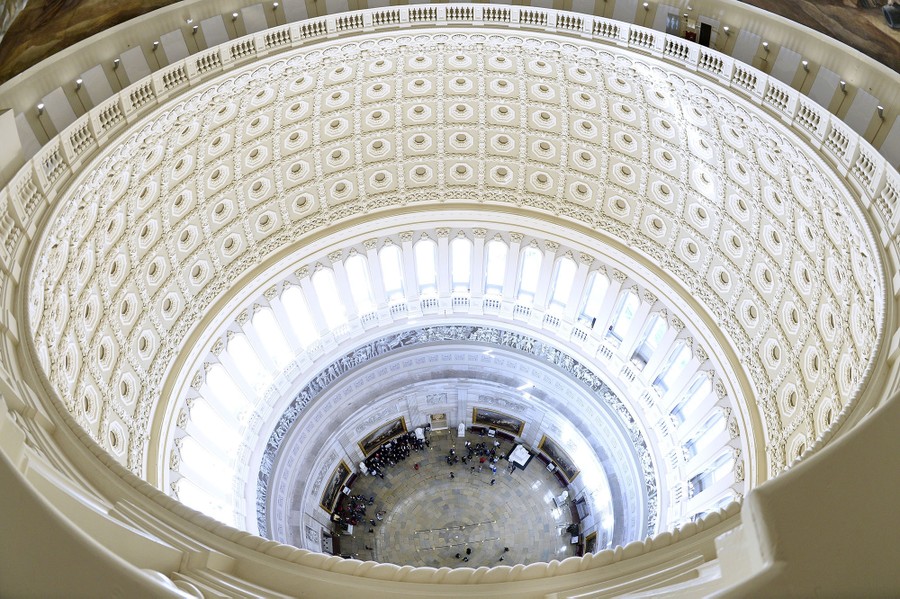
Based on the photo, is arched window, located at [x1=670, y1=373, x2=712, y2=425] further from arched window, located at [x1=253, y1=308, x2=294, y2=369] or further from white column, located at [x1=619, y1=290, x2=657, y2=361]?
arched window, located at [x1=253, y1=308, x2=294, y2=369]

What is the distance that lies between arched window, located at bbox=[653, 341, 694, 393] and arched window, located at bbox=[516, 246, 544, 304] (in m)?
7.04

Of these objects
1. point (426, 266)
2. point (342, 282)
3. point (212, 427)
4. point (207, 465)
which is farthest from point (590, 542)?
point (212, 427)

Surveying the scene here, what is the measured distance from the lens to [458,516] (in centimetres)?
3544

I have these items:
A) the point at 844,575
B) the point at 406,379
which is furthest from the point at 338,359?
the point at 844,575

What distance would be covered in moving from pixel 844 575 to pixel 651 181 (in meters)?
22.3

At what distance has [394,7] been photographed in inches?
846

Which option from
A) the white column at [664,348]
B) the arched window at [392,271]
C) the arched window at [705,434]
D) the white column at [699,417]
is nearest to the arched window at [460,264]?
the arched window at [392,271]

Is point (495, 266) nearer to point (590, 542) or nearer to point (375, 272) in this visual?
point (375, 272)

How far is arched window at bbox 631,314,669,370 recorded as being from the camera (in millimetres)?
29737

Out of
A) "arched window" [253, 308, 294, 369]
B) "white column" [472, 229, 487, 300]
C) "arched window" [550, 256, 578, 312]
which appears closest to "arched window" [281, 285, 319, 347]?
"arched window" [253, 308, 294, 369]

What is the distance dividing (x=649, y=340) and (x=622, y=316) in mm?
1627

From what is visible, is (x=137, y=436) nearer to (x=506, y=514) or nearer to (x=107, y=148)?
(x=107, y=148)

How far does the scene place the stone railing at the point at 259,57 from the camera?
9.87 metres

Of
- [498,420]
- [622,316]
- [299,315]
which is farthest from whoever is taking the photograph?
[498,420]
